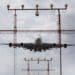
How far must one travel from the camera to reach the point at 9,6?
56.9 meters

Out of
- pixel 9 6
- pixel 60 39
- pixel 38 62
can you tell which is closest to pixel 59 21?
pixel 60 39

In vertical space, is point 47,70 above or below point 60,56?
below

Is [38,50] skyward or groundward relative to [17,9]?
groundward

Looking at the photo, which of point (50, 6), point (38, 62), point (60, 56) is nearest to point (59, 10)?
point (50, 6)

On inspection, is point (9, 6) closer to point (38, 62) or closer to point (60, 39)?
point (60, 39)

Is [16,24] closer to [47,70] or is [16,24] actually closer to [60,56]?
[60,56]

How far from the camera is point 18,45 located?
56.5 m

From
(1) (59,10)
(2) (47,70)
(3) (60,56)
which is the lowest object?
(2) (47,70)

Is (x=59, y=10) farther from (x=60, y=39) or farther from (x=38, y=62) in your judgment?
(x=38, y=62)

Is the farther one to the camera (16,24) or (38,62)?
(38,62)

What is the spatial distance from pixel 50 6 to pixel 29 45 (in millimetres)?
4171

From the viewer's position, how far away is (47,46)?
181 ft

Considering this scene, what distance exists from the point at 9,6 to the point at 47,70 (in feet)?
109

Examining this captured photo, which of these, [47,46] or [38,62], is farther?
[38,62]
